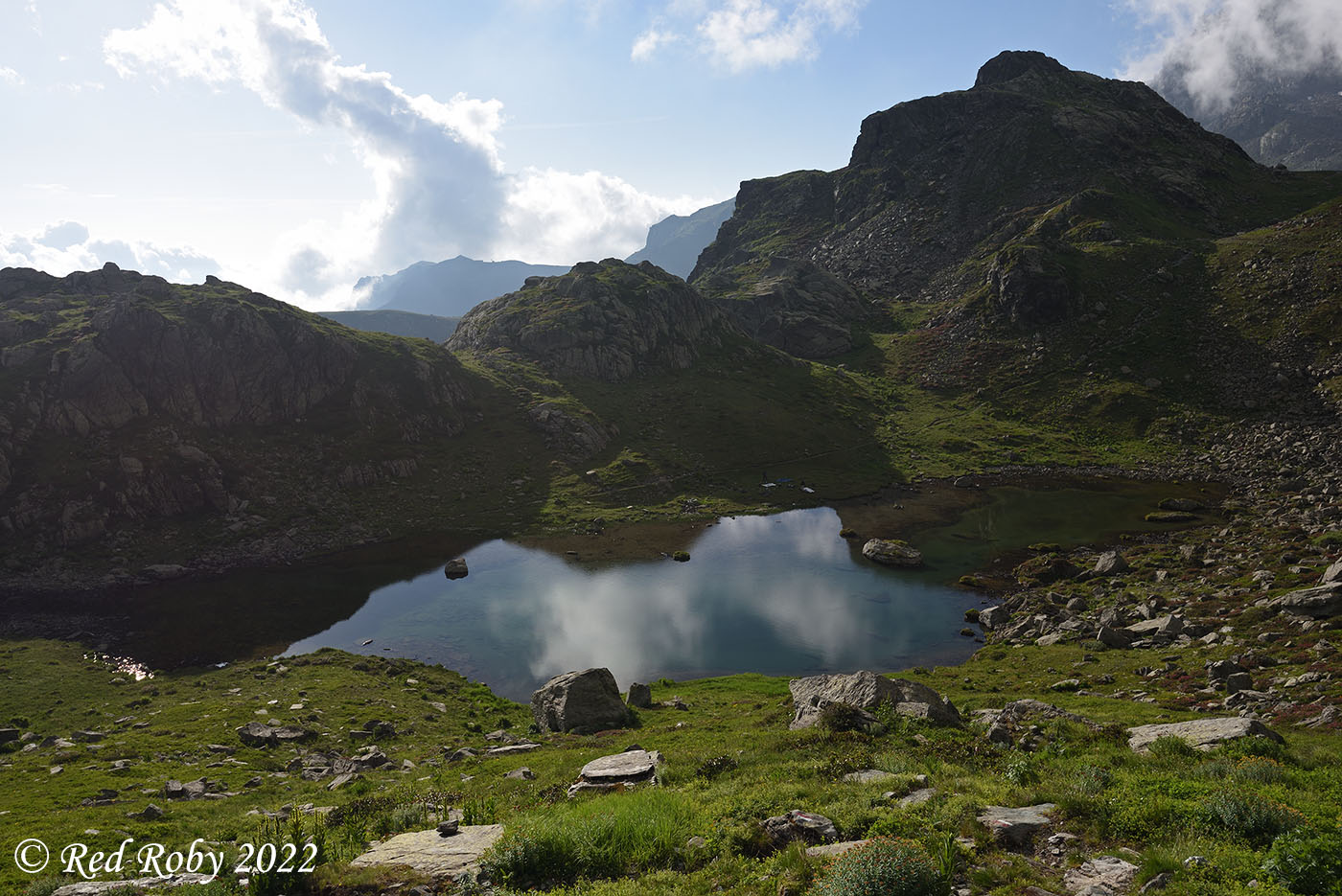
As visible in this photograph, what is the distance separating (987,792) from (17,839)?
2929cm

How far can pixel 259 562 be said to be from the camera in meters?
79.5

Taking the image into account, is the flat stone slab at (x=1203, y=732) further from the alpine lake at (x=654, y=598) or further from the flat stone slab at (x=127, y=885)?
the alpine lake at (x=654, y=598)

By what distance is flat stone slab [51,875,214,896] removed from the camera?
546 inches

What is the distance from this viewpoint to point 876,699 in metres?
26.3

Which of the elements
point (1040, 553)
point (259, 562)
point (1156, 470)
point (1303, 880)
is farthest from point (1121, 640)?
point (259, 562)

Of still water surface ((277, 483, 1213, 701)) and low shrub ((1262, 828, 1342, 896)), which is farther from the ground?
low shrub ((1262, 828, 1342, 896))

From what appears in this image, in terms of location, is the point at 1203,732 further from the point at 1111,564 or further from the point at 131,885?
the point at 1111,564

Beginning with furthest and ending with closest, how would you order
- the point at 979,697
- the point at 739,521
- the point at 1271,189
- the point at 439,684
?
1. the point at 1271,189
2. the point at 739,521
3. the point at 439,684
4. the point at 979,697

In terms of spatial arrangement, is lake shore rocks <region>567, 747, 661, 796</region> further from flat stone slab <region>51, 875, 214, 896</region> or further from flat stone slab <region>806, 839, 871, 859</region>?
flat stone slab <region>51, 875, 214, 896</region>

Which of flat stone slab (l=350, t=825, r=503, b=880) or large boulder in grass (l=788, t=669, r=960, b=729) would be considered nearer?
flat stone slab (l=350, t=825, r=503, b=880)

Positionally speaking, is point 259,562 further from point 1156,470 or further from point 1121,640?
point 1156,470

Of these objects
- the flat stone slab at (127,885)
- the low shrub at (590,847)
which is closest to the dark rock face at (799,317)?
A: the low shrub at (590,847)

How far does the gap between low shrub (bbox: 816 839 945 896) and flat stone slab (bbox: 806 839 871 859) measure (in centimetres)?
171

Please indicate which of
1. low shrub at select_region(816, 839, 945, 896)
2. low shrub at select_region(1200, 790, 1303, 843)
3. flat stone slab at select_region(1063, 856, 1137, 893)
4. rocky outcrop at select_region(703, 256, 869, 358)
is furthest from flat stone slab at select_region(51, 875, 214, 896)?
rocky outcrop at select_region(703, 256, 869, 358)
